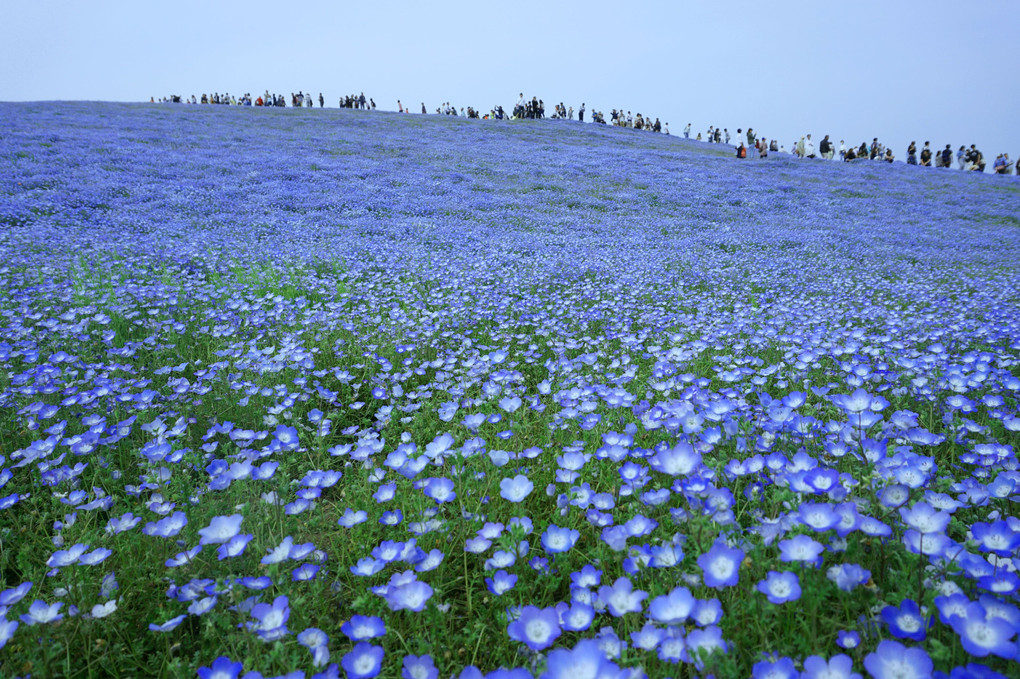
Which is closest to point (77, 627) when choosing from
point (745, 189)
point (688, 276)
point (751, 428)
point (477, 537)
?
point (477, 537)

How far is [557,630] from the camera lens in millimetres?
1191

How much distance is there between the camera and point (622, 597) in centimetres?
143

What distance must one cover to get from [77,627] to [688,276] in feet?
24.5

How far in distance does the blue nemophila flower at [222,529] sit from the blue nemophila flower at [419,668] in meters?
0.76

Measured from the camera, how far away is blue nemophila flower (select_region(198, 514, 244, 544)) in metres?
1.63

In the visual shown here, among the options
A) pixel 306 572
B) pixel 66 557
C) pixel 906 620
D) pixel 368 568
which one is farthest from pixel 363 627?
pixel 906 620

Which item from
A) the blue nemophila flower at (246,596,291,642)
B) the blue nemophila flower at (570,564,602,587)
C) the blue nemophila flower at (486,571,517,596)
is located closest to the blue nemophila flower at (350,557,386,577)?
the blue nemophila flower at (246,596,291,642)

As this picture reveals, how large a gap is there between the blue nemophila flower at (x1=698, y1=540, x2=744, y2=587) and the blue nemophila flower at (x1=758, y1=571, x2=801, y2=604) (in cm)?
9

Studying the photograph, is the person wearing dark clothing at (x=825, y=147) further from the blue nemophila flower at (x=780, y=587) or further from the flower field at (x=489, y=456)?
the blue nemophila flower at (x=780, y=587)

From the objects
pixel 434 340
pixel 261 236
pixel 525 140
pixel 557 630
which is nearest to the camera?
pixel 557 630

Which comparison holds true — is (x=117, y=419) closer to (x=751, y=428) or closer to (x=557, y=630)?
(x=557, y=630)

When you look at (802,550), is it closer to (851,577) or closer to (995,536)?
(851,577)

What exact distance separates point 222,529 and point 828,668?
1733 mm

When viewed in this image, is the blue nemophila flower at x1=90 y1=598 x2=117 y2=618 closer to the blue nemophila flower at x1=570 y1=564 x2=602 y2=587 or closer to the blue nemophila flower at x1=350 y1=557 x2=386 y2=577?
the blue nemophila flower at x1=350 y1=557 x2=386 y2=577
